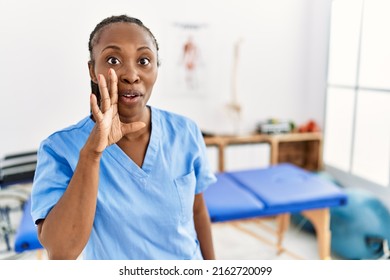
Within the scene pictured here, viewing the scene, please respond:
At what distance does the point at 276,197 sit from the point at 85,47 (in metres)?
1.09

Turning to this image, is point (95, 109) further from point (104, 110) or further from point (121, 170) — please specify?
point (121, 170)

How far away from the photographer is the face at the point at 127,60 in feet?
1.76

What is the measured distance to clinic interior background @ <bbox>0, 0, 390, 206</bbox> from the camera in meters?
0.66

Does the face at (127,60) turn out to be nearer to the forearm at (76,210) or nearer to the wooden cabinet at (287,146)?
the forearm at (76,210)

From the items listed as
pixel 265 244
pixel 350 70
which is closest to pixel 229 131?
pixel 265 244

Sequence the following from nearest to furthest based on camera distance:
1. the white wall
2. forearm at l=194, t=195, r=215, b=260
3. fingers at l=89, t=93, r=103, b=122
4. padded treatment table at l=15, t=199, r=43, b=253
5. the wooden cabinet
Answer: fingers at l=89, t=93, r=103, b=122, the white wall, forearm at l=194, t=195, r=215, b=260, padded treatment table at l=15, t=199, r=43, b=253, the wooden cabinet

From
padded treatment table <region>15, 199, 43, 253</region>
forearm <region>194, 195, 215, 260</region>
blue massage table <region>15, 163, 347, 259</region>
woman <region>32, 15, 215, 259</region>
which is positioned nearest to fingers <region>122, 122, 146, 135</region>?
woman <region>32, 15, 215, 259</region>

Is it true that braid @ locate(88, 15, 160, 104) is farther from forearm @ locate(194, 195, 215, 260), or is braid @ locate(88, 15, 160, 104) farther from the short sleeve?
forearm @ locate(194, 195, 215, 260)

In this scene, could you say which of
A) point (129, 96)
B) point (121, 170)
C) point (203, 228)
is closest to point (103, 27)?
point (129, 96)

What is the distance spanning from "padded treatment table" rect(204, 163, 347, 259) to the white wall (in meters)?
0.49

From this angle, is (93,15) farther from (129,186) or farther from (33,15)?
(129,186)

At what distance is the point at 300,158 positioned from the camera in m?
2.32

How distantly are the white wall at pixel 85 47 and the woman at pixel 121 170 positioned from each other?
0.26ft

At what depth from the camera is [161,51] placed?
2.25 ft
